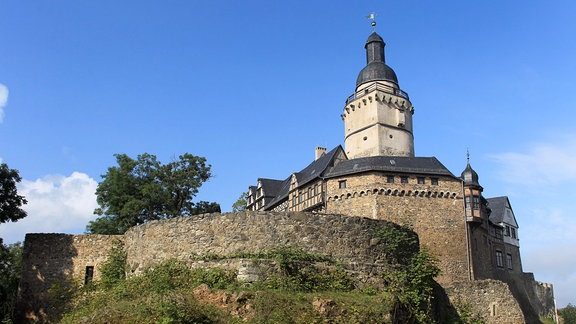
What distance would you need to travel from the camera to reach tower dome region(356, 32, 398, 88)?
53.9 m

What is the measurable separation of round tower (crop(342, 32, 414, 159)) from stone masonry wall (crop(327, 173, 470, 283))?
8.08 metres

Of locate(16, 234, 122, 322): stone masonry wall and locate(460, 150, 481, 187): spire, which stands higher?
locate(460, 150, 481, 187): spire

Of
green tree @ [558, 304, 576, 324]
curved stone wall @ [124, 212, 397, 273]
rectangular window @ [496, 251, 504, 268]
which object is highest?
rectangular window @ [496, 251, 504, 268]

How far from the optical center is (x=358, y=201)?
42.2 meters

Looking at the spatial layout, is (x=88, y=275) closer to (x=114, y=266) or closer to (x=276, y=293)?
(x=114, y=266)

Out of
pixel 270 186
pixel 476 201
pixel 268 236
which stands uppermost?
pixel 270 186

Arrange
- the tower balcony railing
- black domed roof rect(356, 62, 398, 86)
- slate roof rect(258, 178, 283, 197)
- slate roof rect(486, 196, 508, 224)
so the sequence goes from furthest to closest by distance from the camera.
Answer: slate roof rect(486, 196, 508, 224) → slate roof rect(258, 178, 283, 197) → black domed roof rect(356, 62, 398, 86) → the tower balcony railing

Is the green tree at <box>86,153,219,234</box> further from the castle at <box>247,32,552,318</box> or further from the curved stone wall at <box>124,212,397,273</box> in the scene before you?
the curved stone wall at <box>124,212,397,273</box>

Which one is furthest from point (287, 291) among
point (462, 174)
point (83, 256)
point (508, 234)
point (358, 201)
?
point (508, 234)

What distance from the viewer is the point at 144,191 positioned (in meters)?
39.1

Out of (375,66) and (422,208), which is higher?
(375,66)

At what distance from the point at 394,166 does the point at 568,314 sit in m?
34.0

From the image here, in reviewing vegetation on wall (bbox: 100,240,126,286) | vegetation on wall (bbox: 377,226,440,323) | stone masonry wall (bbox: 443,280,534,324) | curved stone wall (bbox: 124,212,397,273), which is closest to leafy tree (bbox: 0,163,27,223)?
vegetation on wall (bbox: 100,240,126,286)

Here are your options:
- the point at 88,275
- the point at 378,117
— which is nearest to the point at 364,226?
the point at 88,275
